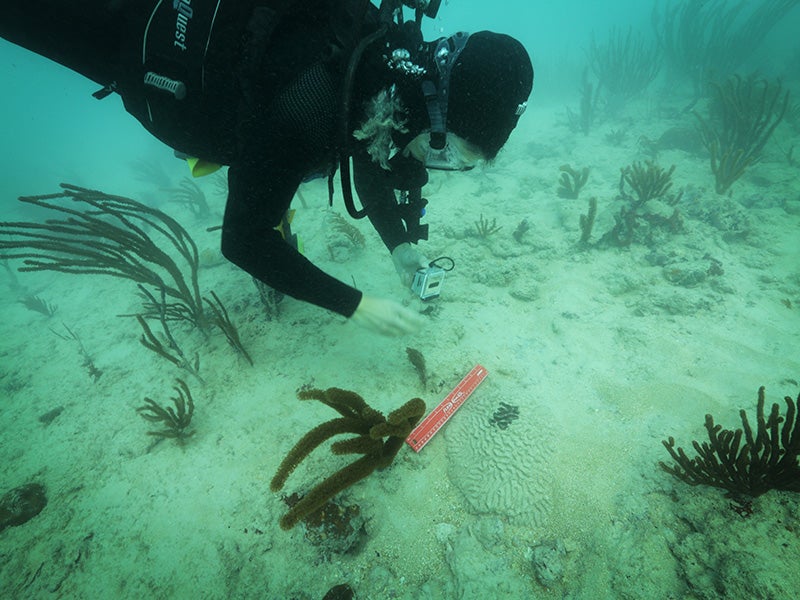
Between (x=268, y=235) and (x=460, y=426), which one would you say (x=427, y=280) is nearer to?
(x=460, y=426)

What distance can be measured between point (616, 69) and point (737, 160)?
366 inches

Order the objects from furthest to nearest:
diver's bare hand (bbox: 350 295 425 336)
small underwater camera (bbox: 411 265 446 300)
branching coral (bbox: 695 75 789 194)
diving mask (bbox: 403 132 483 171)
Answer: branching coral (bbox: 695 75 789 194) < small underwater camera (bbox: 411 265 446 300) < diver's bare hand (bbox: 350 295 425 336) < diving mask (bbox: 403 132 483 171)

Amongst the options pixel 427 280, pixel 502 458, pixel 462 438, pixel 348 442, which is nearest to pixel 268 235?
pixel 348 442

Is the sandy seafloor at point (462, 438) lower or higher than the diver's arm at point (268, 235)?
lower

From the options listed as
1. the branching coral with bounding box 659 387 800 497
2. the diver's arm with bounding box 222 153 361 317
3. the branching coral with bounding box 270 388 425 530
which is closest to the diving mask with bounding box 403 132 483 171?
the diver's arm with bounding box 222 153 361 317

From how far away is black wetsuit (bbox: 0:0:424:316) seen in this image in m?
1.49

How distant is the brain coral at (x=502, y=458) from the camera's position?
2027 mm

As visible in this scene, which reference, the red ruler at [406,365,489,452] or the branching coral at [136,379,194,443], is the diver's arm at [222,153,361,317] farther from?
the branching coral at [136,379,194,443]

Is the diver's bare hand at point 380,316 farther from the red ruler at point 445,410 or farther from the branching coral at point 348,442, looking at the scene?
the red ruler at point 445,410

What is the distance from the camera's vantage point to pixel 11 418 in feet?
10.4

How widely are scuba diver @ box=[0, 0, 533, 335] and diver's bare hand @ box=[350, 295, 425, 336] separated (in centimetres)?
1

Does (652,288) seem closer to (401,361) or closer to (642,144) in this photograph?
(401,361)

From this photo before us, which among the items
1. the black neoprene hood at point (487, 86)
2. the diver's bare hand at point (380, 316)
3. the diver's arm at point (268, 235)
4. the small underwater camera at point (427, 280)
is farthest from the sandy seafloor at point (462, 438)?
the black neoprene hood at point (487, 86)

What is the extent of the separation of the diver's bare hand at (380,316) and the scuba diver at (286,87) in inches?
0.4
